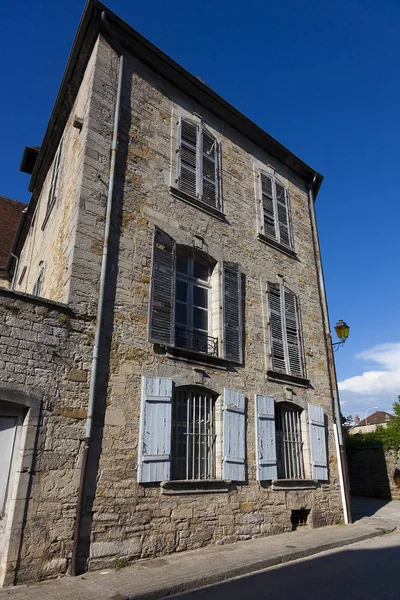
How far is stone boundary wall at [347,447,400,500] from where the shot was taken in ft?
48.1

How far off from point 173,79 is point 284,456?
7721 mm

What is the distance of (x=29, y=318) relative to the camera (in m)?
5.45

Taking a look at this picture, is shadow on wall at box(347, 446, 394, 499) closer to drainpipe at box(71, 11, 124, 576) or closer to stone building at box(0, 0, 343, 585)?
stone building at box(0, 0, 343, 585)

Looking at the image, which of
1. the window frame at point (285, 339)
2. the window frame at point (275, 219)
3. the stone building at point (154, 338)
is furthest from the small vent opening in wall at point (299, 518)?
the window frame at point (275, 219)

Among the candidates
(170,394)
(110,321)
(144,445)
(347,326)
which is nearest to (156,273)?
(110,321)

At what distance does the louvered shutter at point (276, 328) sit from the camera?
863 centimetres

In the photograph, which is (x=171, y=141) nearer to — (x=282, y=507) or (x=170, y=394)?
(x=170, y=394)

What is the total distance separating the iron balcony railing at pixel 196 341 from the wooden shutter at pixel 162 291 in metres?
0.40

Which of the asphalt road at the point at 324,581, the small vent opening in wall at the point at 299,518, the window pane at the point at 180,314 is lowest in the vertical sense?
the asphalt road at the point at 324,581

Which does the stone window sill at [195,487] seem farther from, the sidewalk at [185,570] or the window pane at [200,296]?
the window pane at [200,296]

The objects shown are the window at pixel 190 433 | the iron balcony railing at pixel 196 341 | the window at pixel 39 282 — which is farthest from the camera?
the window at pixel 39 282

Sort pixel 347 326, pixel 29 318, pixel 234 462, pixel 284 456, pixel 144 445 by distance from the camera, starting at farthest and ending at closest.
Result: pixel 347 326, pixel 284 456, pixel 234 462, pixel 144 445, pixel 29 318

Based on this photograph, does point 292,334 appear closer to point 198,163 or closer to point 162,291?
point 162,291

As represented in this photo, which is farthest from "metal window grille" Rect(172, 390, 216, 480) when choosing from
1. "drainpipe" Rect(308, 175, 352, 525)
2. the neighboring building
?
the neighboring building
